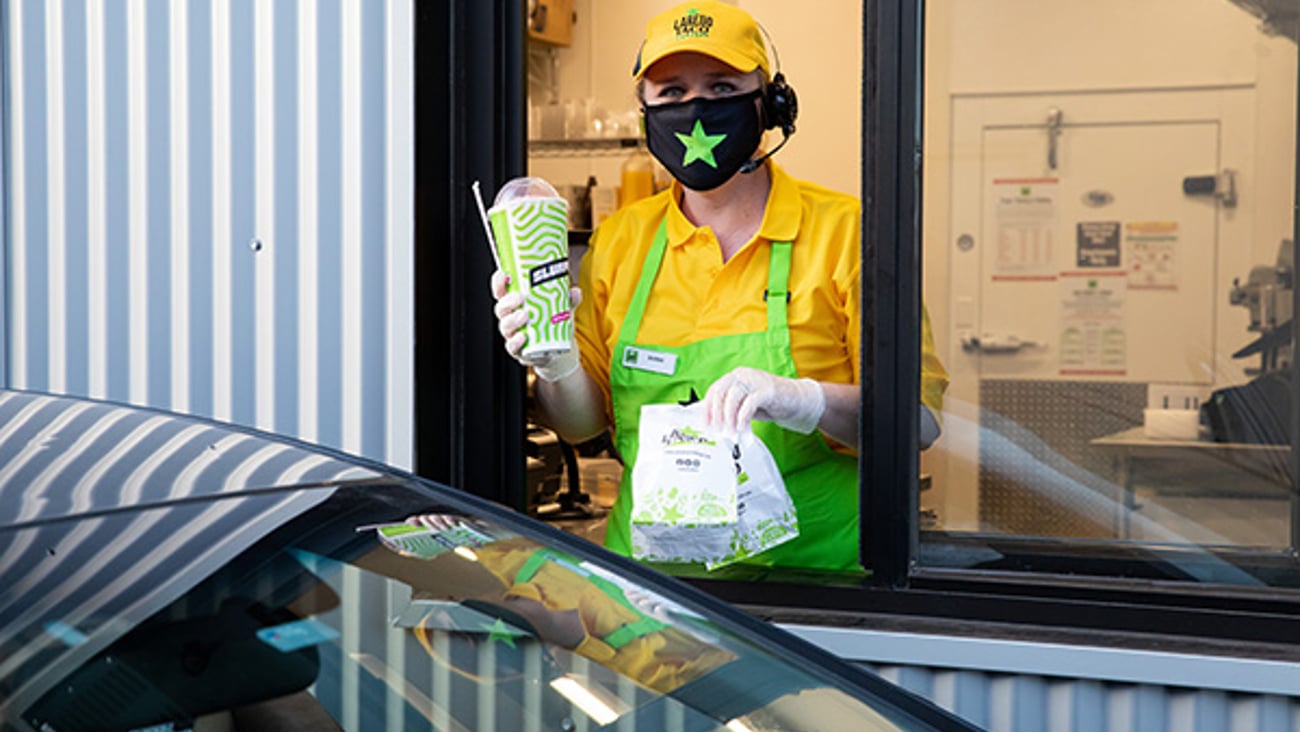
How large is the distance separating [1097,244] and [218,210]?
1872 mm

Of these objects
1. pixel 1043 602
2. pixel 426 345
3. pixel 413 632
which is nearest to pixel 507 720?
pixel 413 632

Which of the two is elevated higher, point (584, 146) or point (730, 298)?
point (584, 146)

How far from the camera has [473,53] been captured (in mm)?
3510

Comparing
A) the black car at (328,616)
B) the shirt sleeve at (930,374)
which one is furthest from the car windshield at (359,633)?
the shirt sleeve at (930,374)

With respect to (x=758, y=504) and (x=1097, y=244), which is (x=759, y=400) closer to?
(x=758, y=504)

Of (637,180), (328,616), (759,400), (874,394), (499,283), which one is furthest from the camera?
(637,180)

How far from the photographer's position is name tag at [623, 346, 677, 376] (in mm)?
3346

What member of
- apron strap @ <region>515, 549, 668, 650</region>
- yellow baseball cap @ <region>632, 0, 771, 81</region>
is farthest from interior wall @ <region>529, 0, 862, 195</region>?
apron strap @ <region>515, 549, 668, 650</region>

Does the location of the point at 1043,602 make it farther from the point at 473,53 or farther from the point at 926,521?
the point at 473,53

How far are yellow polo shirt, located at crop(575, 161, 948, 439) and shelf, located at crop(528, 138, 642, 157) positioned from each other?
2483 mm

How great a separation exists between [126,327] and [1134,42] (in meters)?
2.27

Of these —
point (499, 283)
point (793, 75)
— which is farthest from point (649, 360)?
point (793, 75)

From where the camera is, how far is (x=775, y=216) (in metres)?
3.36

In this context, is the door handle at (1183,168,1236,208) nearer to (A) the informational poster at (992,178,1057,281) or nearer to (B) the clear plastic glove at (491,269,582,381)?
(A) the informational poster at (992,178,1057,281)
